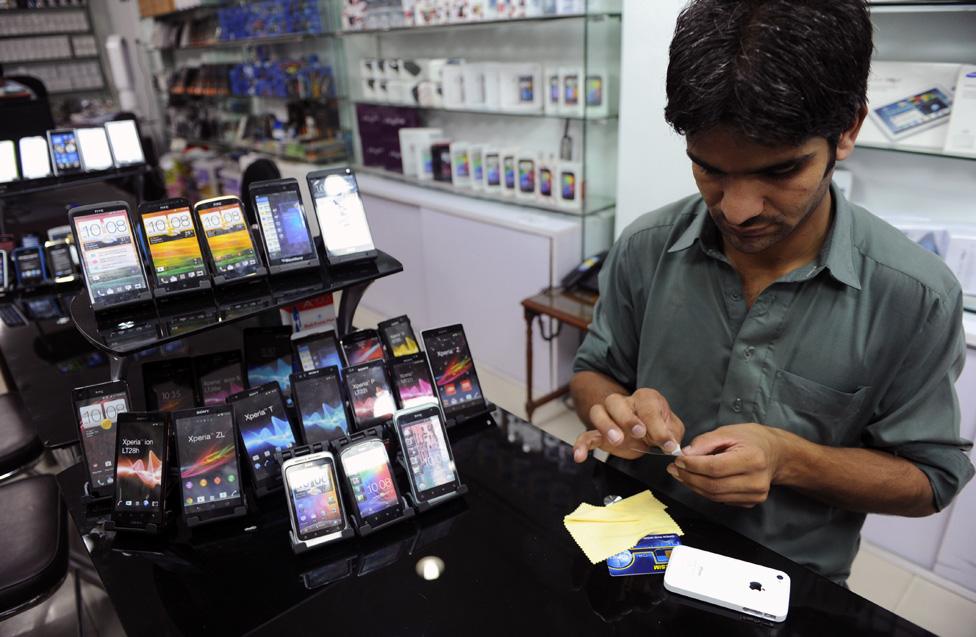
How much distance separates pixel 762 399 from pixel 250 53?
5593mm

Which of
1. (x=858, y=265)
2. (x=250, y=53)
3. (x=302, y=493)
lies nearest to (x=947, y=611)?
(x=858, y=265)

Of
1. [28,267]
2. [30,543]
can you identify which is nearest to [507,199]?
[28,267]

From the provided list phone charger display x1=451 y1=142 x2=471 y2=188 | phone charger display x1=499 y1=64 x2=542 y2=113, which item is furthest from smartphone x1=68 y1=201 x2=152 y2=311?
phone charger display x1=451 y1=142 x2=471 y2=188

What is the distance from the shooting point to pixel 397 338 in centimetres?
156

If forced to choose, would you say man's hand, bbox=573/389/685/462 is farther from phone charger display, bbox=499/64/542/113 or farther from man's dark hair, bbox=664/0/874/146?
phone charger display, bbox=499/64/542/113

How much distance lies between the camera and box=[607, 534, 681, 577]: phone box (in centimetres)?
106

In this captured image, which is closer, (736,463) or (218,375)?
(736,463)

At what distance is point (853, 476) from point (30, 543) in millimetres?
1831

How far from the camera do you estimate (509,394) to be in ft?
11.3

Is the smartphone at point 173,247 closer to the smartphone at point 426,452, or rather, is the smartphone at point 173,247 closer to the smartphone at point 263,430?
the smartphone at point 263,430

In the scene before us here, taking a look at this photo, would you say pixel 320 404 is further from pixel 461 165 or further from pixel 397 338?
pixel 461 165

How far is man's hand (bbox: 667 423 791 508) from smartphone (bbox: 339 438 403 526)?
0.52 metres

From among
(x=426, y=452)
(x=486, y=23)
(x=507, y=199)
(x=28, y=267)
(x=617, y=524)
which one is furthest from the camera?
(x=507, y=199)

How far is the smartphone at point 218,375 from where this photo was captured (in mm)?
1431
